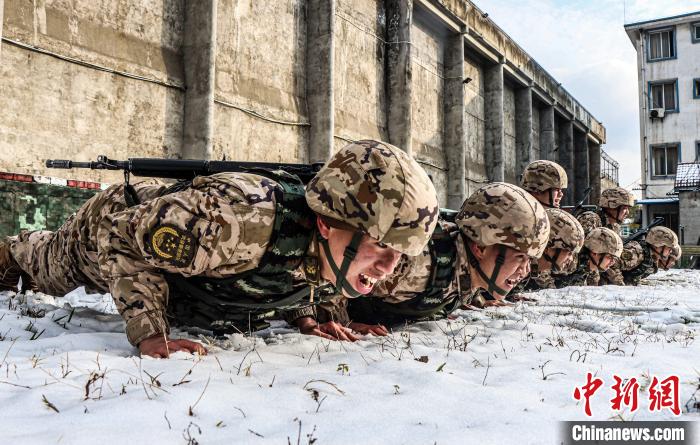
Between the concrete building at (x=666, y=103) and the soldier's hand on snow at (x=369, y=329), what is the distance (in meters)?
25.5

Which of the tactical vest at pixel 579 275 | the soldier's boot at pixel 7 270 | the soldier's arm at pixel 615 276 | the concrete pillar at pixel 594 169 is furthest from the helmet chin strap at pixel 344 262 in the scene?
the concrete pillar at pixel 594 169

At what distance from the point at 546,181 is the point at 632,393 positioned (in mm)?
5437

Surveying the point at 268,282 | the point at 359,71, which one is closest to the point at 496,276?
the point at 268,282

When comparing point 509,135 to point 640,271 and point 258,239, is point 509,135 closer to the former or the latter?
point 640,271

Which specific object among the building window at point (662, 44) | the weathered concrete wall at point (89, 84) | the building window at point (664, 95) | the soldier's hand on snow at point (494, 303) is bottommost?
the soldier's hand on snow at point (494, 303)

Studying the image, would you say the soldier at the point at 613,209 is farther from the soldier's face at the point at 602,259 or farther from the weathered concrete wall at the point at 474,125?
the weathered concrete wall at the point at 474,125

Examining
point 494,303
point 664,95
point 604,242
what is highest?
point 664,95

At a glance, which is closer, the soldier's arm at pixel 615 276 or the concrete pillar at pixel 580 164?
the soldier's arm at pixel 615 276

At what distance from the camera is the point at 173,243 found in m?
2.30

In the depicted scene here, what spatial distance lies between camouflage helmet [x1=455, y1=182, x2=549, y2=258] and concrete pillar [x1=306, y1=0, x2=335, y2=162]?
7.66 meters

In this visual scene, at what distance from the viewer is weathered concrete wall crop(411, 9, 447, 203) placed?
1592 cm

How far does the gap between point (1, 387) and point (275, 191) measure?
1455 millimetres

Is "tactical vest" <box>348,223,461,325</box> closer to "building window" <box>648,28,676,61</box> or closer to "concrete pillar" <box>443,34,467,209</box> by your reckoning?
"concrete pillar" <box>443,34,467,209</box>

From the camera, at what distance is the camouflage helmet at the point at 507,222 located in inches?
151
